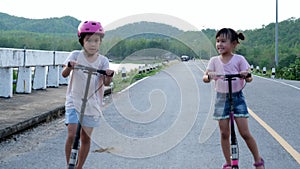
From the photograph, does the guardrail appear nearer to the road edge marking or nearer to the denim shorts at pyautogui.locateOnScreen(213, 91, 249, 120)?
the road edge marking

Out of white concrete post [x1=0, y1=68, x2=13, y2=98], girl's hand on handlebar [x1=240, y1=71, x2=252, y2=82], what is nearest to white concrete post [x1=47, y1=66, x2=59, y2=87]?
white concrete post [x1=0, y1=68, x2=13, y2=98]

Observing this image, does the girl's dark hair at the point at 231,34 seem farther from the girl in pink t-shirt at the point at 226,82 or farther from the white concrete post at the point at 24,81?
the white concrete post at the point at 24,81

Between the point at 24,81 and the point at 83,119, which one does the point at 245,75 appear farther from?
the point at 24,81

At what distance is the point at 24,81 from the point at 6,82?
1.36 m

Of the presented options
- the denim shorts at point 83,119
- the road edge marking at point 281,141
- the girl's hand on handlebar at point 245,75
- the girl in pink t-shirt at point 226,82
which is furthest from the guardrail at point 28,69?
the girl's hand on handlebar at point 245,75

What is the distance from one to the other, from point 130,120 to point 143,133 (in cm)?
154

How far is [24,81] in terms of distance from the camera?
458 inches

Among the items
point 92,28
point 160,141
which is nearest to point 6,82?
point 160,141

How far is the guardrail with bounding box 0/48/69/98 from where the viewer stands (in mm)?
10289

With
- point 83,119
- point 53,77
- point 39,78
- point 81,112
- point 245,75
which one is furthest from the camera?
point 53,77

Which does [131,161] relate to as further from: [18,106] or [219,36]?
[18,106]

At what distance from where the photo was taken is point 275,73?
35.2 m

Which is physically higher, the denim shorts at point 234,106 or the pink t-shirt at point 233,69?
the pink t-shirt at point 233,69

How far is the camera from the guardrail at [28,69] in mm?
10289
